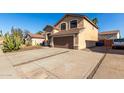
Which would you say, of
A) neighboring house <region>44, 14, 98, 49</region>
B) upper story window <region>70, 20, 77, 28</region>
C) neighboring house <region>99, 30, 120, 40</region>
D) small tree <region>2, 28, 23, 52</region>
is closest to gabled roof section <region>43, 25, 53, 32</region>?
neighboring house <region>44, 14, 98, 49</region>

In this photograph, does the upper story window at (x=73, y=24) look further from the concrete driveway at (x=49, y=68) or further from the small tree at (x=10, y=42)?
the concrete driveway at (x=49, y=68)

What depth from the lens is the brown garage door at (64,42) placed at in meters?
14.2

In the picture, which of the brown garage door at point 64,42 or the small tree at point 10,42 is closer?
the small tree at point 10,42

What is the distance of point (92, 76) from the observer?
13.8 feet

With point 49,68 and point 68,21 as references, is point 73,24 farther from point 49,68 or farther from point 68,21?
point 49,68

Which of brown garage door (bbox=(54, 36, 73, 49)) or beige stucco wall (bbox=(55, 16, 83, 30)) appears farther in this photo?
beige stucco wall (bbox=(55, 16, 83, 30))

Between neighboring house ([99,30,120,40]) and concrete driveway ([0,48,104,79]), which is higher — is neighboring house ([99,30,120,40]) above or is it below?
above

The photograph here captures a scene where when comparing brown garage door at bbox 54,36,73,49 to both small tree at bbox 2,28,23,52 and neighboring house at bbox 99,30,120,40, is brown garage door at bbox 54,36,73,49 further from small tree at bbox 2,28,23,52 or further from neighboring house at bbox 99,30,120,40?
neighboring house at bbox 99,30,120,40

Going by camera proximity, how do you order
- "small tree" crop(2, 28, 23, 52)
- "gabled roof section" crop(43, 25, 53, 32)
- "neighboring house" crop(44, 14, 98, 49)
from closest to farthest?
"small tree" crop(2, 28, 23, 52)
"neighboring house" crop(44, 14, 98, 49)
"gabled roof section" crop(43, 25, 53, 32)

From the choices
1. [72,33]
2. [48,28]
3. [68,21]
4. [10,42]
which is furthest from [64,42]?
[10,42]

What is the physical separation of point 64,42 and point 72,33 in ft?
6.66

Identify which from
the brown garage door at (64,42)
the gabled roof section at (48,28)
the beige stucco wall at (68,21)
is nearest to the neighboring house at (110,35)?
the beige stucco wall at (68,21)

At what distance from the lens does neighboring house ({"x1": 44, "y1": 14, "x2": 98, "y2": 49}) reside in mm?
13680
